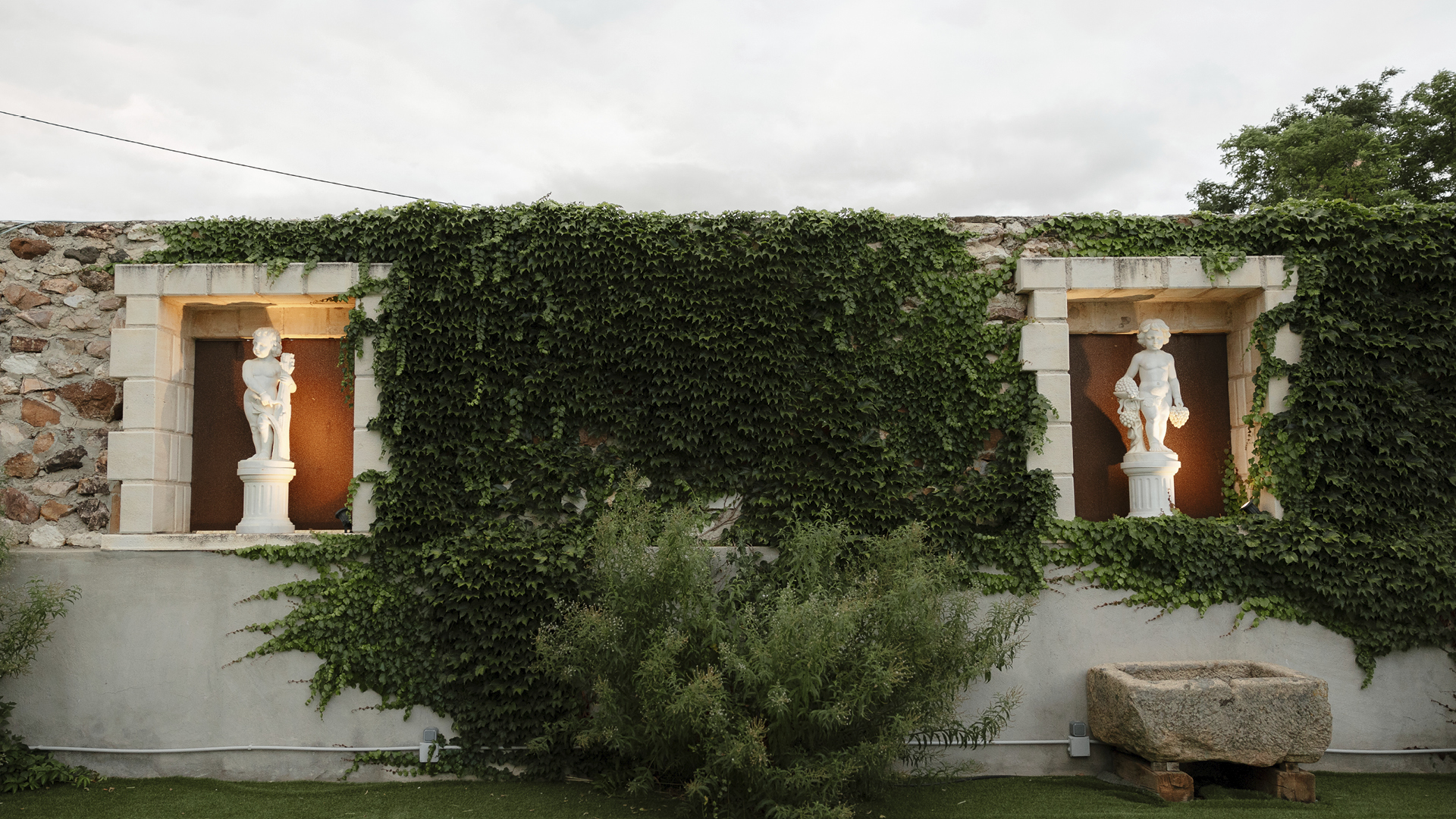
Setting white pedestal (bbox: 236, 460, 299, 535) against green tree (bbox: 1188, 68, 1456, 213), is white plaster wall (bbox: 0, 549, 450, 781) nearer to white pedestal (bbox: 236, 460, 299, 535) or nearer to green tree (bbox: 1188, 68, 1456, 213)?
white pedestal (bbox: 236, 460, 299, 535)

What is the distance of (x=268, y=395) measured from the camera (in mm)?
5289

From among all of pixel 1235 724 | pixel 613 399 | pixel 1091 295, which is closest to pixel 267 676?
pixel 613 399

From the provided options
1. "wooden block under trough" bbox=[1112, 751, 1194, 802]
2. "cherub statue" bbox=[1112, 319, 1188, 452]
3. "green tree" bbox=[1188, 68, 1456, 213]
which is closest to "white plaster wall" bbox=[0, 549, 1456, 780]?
"wooden block under trough" bbox=[1112, 751, 1194, 802]

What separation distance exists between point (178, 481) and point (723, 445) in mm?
3645

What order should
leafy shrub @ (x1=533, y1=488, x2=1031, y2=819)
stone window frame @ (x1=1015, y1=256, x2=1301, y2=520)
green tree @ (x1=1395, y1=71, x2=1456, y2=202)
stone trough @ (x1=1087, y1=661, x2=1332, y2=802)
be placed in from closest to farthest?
1. leafy shrub @ (x1=533, y1=488, x2=1031, y2=819)
2. stone trough @ (x1=1087, y1=661, x2=1332, y2=802)
3. stone window frame @ (x1=1015, y1=256, x2=1301, y2=520)
4. green tree @ (x1=1395, y1=71, x2=1456, y2=202)

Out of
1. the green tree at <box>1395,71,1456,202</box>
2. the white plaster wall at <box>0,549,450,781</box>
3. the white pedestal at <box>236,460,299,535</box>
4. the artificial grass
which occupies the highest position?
the green tree at <box>1395,71,1456,202</box>

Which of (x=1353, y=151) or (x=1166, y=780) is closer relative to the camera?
(x=1166, y=780)

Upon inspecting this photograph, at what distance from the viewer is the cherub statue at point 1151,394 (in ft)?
17.5

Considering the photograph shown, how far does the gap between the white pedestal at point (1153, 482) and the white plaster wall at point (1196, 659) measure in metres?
0.65

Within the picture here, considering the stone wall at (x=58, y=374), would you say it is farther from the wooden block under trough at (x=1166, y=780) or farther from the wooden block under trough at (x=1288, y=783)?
the wooden block under trough at (x=1288, y=783)

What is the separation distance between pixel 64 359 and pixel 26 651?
1.82m

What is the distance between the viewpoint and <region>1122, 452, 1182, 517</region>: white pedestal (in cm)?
528

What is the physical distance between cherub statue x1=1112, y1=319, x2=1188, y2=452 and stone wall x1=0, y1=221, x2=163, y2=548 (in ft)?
21.1

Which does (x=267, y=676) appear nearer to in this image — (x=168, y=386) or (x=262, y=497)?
(x=262, y=497)
